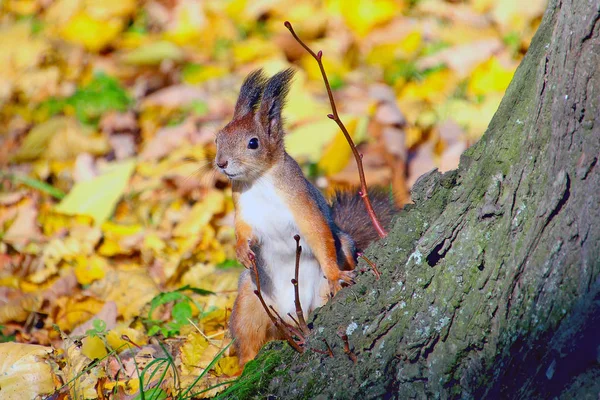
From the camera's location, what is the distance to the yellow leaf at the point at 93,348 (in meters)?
2.18

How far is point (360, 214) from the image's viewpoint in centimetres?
256

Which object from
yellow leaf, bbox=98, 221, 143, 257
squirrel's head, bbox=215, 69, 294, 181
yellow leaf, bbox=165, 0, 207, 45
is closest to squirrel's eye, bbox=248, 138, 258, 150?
squirrel's head, bbox=215, 69, 294, 181

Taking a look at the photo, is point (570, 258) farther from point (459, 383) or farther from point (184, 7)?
point (184, 7)

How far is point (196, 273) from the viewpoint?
2930mm

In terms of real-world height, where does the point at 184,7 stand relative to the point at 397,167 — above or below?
above

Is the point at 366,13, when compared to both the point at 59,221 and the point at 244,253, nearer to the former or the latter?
the point at 59,221

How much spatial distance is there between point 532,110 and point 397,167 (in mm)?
2111

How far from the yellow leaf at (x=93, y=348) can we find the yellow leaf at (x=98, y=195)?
1314mm

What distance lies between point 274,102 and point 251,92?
3.1 inches

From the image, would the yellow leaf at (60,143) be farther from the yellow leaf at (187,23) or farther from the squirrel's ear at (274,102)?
the squirrel's ear at (274,102)

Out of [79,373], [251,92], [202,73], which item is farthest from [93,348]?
[202,73]

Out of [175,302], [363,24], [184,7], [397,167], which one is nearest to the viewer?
[175,302]

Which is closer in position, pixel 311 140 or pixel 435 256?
pixel 435 256

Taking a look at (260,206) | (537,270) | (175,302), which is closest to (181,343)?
(175,302)
